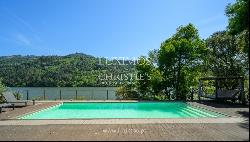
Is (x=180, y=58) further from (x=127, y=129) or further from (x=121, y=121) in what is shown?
(x=127, y=129)

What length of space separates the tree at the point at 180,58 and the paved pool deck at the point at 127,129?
12.9 m

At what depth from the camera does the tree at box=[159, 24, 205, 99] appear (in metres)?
24.2

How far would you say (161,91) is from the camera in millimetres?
25156

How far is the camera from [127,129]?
363 inches

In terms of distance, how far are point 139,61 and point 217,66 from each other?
6.25m

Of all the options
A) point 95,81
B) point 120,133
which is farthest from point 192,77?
point 95,81

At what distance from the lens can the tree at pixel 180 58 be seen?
24219 mm

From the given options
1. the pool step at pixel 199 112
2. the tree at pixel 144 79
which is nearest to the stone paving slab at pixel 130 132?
the pool step at pixel 199 112

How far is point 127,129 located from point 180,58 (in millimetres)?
16197

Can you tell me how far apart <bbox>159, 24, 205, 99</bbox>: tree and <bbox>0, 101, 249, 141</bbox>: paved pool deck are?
42.3 ft

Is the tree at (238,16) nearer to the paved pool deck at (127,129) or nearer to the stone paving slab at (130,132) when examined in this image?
the paved pool deck at (127,129)

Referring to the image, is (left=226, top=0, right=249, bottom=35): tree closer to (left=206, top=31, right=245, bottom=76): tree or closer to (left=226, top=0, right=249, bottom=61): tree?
(left=226, top=0, right=249, bottom=61): tree

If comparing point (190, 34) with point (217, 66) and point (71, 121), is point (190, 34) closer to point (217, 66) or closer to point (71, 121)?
point (217, 66)

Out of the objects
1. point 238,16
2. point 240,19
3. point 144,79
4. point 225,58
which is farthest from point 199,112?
point 225,58
